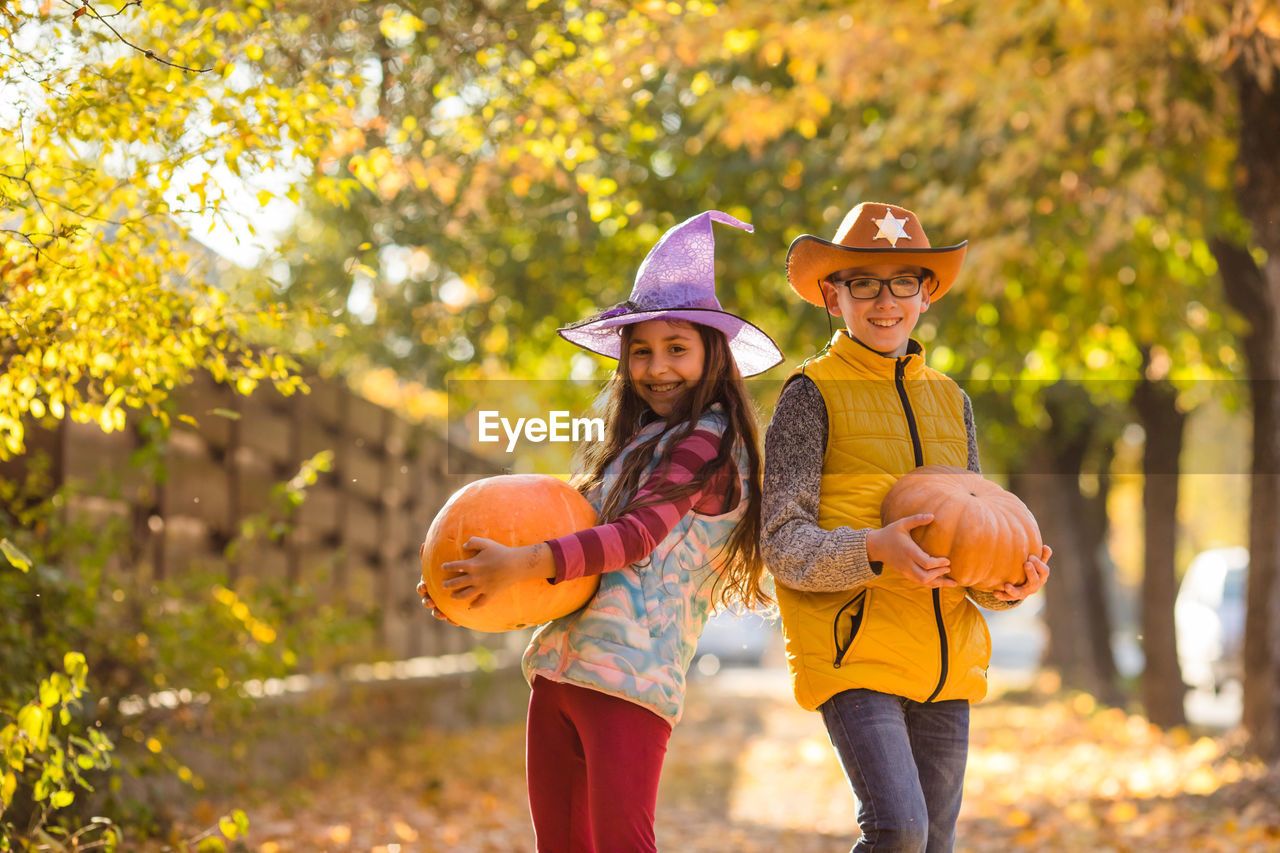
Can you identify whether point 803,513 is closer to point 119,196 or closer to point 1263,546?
point 119,196

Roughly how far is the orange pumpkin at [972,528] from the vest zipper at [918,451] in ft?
0.56

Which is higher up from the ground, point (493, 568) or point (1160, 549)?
point (493, 568)

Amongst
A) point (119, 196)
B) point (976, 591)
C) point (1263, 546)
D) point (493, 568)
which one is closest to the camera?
point (493, 568)

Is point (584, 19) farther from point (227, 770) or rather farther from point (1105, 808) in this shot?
point (1105, 808)

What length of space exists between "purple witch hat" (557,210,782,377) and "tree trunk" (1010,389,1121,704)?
42.9 feet

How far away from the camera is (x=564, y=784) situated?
3.44 m

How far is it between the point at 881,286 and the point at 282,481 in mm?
6470

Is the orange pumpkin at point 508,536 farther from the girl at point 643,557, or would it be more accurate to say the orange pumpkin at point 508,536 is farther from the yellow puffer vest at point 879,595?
the yellow puffer vest at point 879,595

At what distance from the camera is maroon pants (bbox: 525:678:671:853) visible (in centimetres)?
323

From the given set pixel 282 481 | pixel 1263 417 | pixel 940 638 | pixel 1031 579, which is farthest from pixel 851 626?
pixel 282 481

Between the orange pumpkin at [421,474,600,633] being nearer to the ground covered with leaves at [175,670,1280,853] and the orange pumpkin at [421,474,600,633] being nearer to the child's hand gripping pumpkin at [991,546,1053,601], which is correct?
the child's hand gripping pumpkin at [991,546,1053,601]

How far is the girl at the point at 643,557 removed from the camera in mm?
3234

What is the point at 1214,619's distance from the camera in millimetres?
18422

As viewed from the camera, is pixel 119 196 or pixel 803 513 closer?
pixel 803 513
